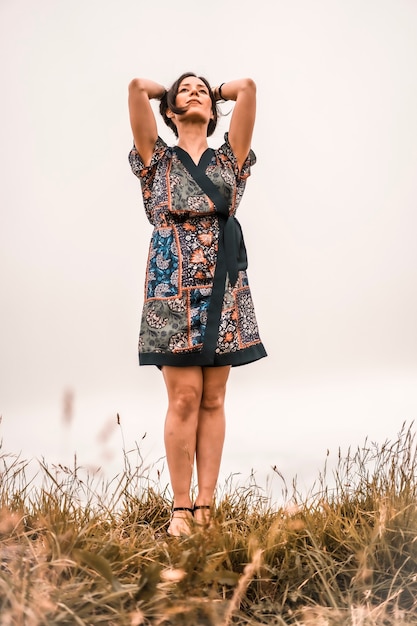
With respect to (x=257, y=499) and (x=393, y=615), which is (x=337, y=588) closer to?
(x=393, y=615)

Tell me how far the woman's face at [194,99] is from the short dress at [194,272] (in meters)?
0.19

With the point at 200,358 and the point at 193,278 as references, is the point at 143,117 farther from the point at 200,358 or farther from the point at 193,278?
the point at 200,358

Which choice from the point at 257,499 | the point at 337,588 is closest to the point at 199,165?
the point at 257,499

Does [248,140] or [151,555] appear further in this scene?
[248,140]

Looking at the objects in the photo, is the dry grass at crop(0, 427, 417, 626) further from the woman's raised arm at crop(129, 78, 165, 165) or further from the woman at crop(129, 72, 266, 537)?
the woman's raised arm at crop(129, 78, 165, 165)

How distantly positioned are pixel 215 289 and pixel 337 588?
55.7 inches

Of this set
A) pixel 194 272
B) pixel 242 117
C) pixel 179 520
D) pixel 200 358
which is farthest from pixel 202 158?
pixel 179 520

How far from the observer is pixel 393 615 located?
2943mm

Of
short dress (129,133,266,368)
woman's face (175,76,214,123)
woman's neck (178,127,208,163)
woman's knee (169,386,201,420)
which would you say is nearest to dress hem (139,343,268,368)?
short dress (129,133,266,368)

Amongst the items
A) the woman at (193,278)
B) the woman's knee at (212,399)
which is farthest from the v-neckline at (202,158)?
the woman's knee at (212,399)

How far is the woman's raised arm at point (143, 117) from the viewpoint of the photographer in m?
3.75

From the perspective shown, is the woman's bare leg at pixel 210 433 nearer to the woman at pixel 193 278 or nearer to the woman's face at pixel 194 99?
the woman at pixel 193 278

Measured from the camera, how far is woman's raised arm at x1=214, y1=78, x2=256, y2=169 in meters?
3.81

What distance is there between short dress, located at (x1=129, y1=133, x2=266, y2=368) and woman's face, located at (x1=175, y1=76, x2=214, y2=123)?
19cm
